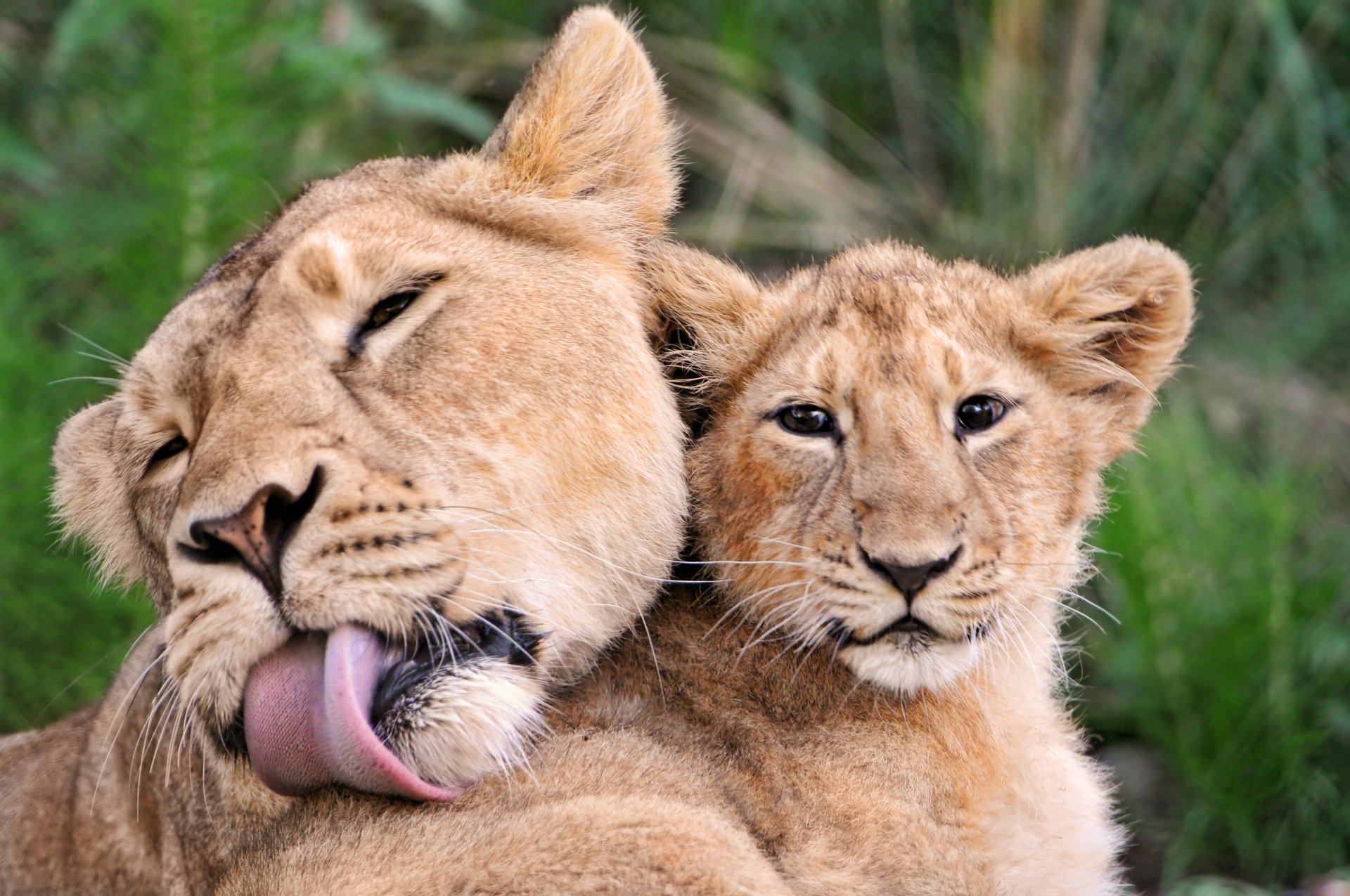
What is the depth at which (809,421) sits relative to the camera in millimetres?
3064

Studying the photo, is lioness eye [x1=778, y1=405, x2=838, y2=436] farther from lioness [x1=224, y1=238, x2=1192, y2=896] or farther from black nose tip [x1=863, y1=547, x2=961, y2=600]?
black nose tip [x1=863, y1=547, x2=961, y2=600]

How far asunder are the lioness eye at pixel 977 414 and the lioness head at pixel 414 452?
554 mm

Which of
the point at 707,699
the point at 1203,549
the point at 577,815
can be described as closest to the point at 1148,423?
the point at 1203,549

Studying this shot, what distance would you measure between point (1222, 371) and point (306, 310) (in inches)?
191

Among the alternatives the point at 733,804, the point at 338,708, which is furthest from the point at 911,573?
the point at 338,708

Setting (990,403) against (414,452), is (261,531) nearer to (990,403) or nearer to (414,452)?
(414,452)

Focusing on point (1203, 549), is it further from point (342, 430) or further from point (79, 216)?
point (79, 216)

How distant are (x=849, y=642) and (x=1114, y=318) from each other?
105 cm

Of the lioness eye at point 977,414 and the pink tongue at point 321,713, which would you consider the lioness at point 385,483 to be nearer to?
the pink tongue at point 321,713

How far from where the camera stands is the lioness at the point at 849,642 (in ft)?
8.65

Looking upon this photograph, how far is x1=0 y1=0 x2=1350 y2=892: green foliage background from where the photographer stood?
16.6 ft

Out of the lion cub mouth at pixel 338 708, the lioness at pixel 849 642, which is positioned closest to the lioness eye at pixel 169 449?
the lion cub mouth at pixel 338 708

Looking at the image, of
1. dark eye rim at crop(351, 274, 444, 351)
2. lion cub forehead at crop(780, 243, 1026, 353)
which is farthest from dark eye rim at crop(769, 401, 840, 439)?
dark eye rim at crop(351, 274, 444, 351)

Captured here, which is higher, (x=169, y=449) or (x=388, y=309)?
(x=388, y=309)
